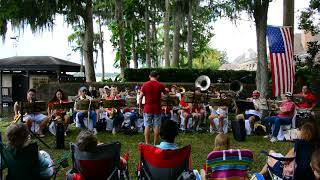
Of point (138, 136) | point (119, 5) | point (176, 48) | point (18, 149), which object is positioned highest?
point (119, 5)

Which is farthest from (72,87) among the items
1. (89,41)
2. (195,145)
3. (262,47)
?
(195,145)

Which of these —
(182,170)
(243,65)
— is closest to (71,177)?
(182,170)

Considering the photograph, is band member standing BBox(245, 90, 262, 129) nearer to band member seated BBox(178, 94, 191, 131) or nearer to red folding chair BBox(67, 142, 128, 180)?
band member seated BBox(178, 94, 191, 131)

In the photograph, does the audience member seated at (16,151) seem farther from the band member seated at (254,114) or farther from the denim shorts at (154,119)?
the band member seated at (254,114)

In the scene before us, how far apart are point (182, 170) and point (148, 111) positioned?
4.79 metres

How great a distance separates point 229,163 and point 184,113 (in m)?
7.81

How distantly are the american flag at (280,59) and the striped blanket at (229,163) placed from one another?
7932 millimetres

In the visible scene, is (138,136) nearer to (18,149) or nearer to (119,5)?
(18,149)

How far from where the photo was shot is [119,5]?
22.6m

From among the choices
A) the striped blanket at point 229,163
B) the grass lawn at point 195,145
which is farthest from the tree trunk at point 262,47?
the striped blanket at point 229,163

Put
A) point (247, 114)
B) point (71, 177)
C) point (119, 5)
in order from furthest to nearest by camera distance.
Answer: point (119, 5), point (247, 114), point (71, 177)

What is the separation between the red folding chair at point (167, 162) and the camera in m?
5.06

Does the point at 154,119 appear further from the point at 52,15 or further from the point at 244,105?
the point at 52,15

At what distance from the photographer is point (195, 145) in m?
10.4
